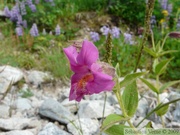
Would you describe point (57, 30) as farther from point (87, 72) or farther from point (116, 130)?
point (87, 72)

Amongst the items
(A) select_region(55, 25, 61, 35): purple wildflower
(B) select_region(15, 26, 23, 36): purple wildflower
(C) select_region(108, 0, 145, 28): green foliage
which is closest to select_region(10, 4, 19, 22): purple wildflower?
(B) select_region(15, 26, 23, 36): purple wildflower

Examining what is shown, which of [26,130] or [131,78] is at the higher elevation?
[131,78]

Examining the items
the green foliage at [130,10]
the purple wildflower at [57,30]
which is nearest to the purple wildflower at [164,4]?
the green foliage at [130,10]

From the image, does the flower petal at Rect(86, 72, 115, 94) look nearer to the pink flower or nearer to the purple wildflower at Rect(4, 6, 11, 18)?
the pink flower

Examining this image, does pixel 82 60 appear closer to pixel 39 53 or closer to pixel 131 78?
pixel 131 78

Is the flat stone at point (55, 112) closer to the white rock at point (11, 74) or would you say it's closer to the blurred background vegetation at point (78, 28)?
the white rock at point (11, 74)

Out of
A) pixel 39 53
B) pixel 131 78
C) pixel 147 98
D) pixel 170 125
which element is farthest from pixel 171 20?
pixel 131 78

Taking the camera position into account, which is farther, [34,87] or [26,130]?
[34,87]
